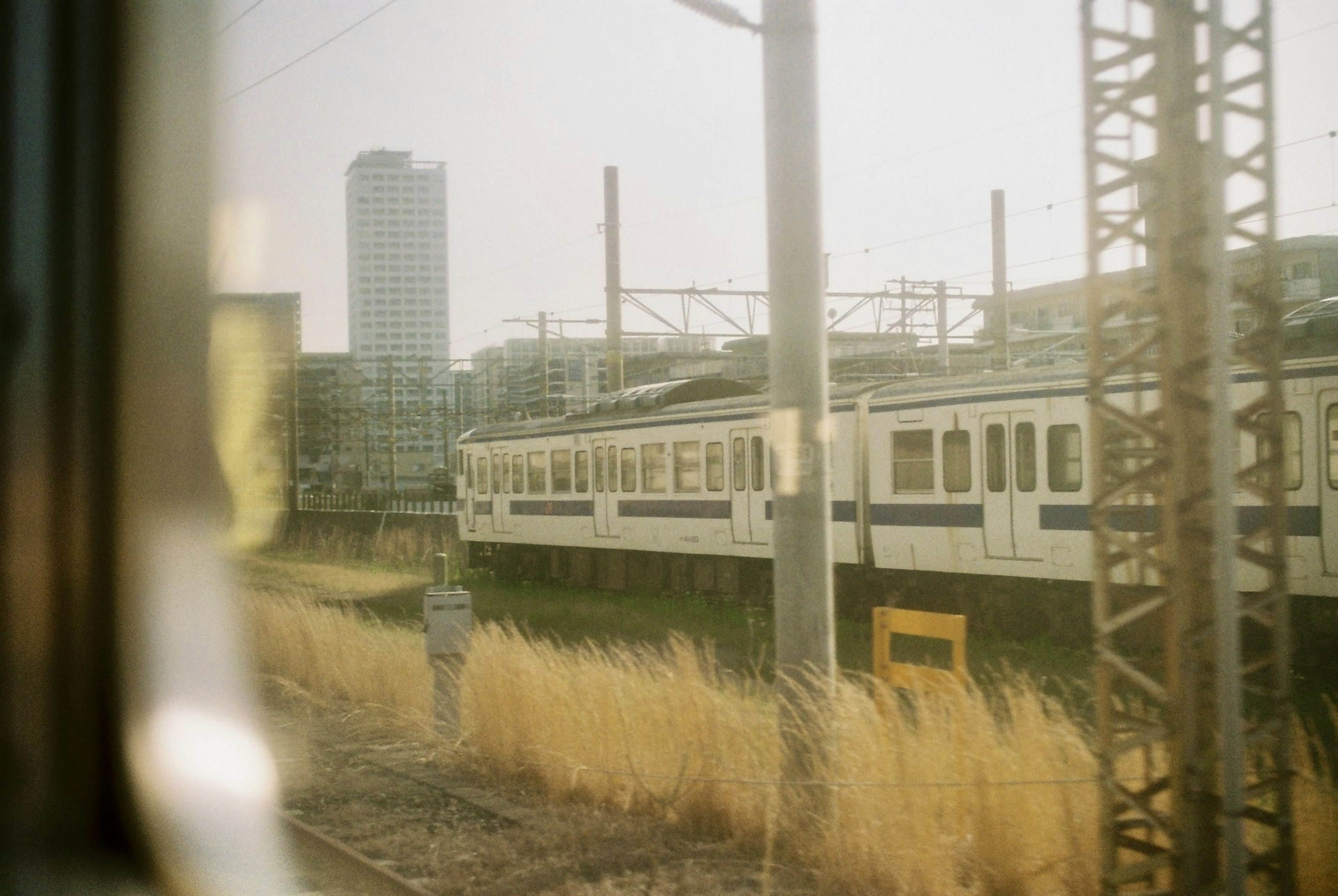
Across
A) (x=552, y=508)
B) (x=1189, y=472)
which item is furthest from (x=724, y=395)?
(x=1189, y=472)

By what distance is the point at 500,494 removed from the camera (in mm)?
25406

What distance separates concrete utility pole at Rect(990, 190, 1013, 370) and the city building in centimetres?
9

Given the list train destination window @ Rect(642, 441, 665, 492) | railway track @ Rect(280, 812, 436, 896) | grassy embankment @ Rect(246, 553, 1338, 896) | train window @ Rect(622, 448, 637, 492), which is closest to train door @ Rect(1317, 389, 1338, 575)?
grassy embankment @ Rect(246, 553, 1338, 896)

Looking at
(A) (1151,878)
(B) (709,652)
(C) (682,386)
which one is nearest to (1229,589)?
(A) (1151,878)

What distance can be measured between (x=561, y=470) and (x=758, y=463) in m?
6.22

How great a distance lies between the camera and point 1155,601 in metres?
4.58

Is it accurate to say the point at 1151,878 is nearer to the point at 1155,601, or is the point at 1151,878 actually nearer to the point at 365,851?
the point at 1155,601

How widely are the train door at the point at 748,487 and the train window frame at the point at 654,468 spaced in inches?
71.7

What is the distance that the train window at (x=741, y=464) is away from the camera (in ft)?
58.2

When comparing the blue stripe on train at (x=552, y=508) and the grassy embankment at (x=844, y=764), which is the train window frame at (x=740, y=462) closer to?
the blue stripe on train at (x=552, y=508)

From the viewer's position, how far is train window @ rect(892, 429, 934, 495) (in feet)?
49.6

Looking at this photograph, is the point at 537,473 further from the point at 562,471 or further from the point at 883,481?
the point at 883,481

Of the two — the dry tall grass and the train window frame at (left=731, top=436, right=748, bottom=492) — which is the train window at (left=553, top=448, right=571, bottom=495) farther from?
the dry tall grass

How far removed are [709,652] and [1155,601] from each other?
154 inches
